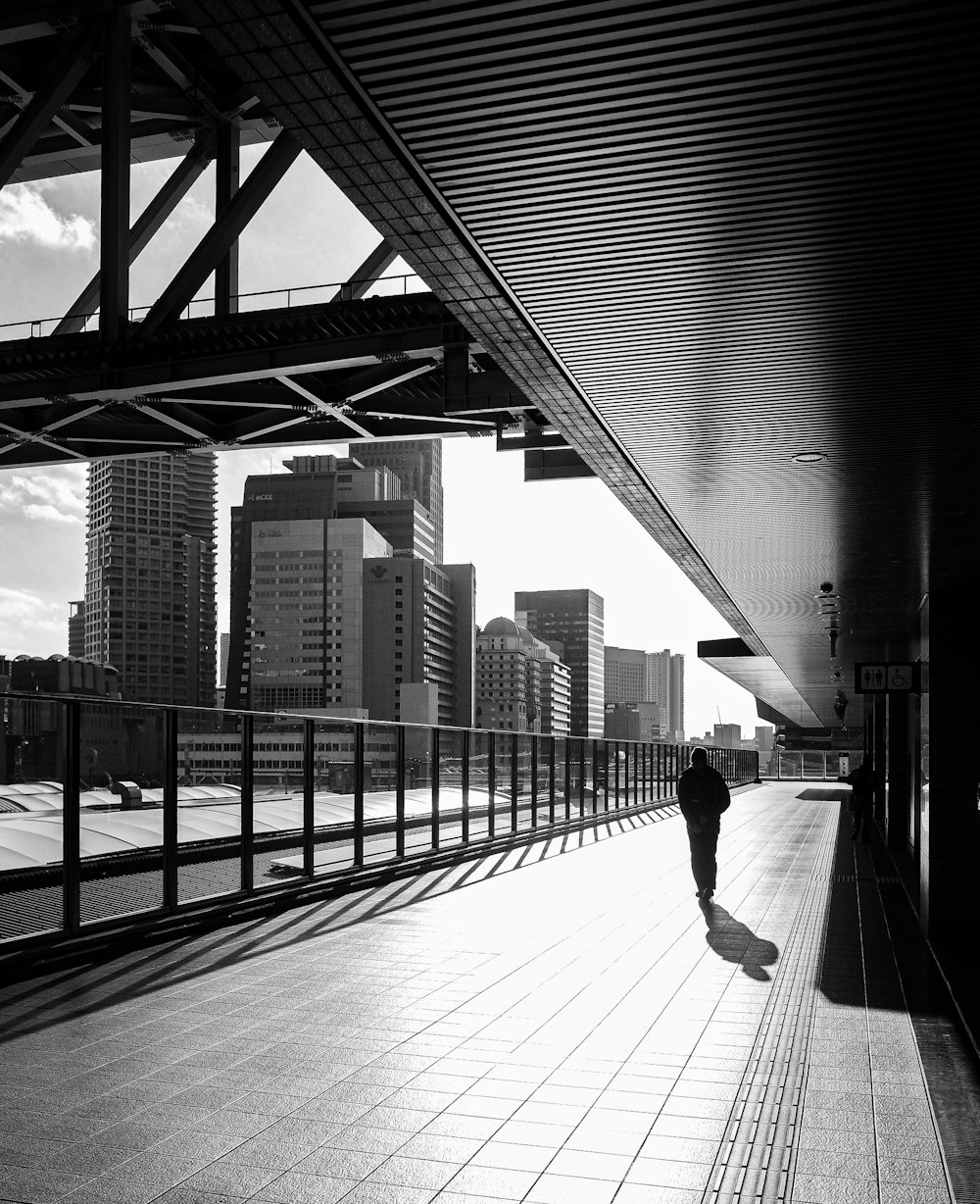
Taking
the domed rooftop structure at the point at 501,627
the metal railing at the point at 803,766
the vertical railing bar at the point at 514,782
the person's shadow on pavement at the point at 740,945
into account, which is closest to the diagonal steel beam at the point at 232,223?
the vertical railing bar at the point at 514,782

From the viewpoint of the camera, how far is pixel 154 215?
3381cm

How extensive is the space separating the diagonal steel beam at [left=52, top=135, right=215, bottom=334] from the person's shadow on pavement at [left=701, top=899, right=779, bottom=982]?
90.3 ft

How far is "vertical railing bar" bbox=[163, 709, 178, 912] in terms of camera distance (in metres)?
9.46

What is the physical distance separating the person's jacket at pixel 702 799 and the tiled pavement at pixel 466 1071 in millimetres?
2051

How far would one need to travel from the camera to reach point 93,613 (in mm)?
188875

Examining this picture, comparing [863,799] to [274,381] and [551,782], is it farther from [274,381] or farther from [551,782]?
[274,381]

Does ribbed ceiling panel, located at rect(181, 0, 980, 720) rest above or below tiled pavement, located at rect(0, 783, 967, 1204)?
above

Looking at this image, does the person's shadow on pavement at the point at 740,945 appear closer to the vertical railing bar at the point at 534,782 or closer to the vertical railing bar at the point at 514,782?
the vertical railing bar at the point at 514,782

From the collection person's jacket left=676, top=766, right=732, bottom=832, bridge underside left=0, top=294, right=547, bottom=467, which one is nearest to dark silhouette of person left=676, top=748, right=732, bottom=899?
person's jacket left=676, top=766, right=732, bottom=832

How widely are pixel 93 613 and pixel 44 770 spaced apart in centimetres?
19010

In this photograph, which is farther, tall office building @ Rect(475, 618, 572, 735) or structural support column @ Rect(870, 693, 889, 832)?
tall office building @ Rect(475, 618, 572, 735)

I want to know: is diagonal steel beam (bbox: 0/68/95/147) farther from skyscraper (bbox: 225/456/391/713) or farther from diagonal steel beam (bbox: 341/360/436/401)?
skyscraper (bbox: 225/456/391/713)

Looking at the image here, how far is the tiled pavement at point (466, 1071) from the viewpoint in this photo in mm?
4332

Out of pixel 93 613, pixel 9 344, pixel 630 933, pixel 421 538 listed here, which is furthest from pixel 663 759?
pixel 93 613
